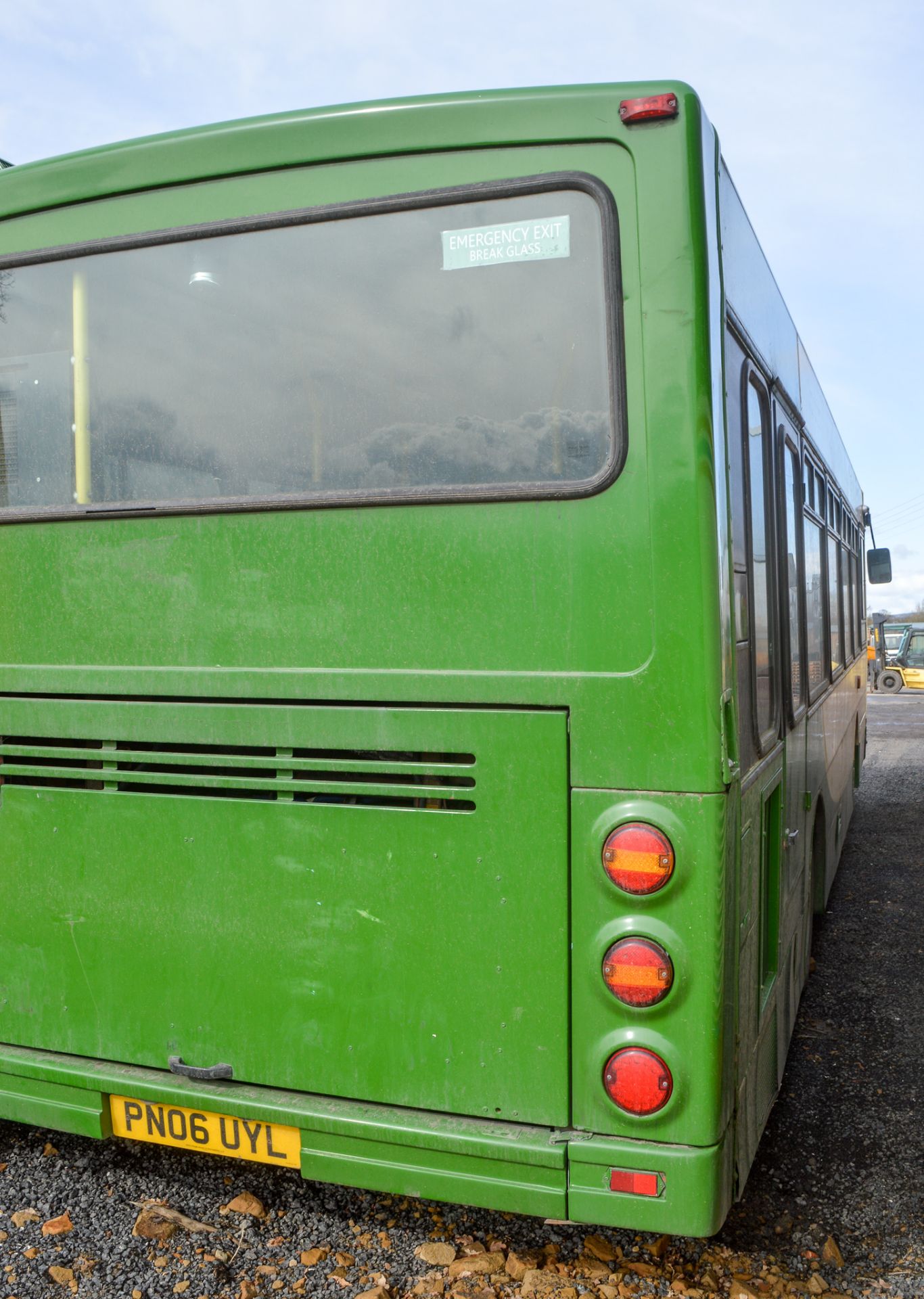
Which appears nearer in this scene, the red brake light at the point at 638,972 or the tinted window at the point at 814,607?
the red brake light at the point at 638,972

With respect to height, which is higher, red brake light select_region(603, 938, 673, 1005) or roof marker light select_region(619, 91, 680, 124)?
roof marker light select_region(619, 91, 680, 124)

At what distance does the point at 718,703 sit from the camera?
2348 millimetres

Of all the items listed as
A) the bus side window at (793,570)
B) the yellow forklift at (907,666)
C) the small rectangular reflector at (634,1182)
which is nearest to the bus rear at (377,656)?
the small rectangular reflector at (634,1182)

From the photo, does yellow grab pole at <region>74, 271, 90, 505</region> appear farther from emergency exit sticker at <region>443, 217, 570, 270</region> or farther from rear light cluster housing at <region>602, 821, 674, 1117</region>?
rear light cluster housing at <region>602, 821, 674, 1117</region>

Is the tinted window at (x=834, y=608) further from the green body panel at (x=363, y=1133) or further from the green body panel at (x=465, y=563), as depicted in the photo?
the green body panel at (x=363, y=1133)

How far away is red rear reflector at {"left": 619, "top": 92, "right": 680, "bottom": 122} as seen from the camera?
7.73 feet

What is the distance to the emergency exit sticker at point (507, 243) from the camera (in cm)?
244

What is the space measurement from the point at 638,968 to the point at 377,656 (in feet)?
3.11

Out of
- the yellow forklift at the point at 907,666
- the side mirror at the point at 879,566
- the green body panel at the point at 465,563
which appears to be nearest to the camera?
the green body panel at the point at 465,563

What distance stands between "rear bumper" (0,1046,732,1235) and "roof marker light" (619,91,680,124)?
7.65ft

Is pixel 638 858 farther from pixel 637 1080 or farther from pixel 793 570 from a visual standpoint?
pixel 793 570

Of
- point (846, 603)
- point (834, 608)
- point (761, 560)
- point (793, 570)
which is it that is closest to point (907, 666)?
point (846, 603)

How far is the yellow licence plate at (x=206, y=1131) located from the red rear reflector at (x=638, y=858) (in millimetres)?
1096

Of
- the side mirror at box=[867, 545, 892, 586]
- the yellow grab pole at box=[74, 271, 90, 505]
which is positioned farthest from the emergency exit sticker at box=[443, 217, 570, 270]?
the side mirror at box=[867, 545, 892, 586]
